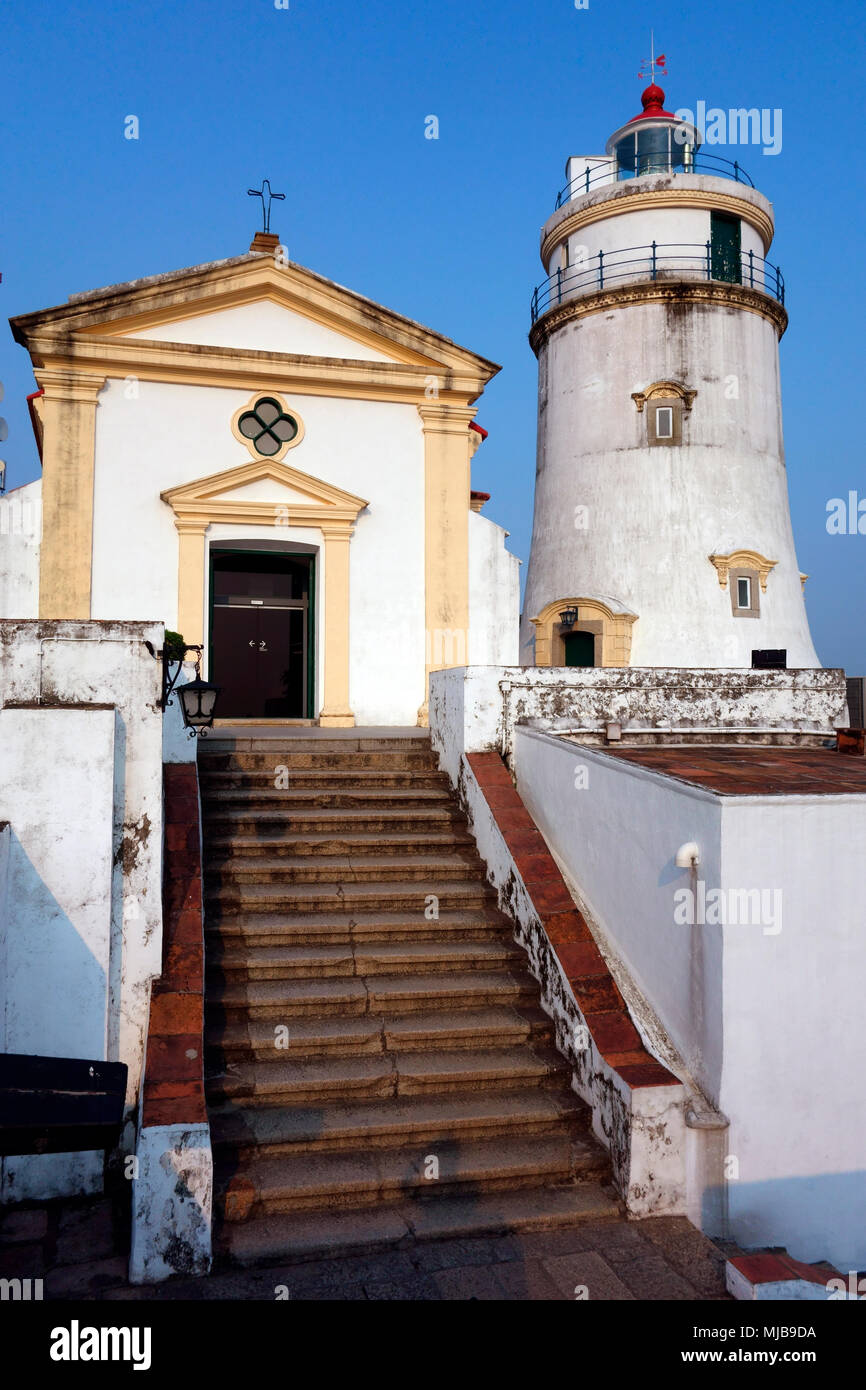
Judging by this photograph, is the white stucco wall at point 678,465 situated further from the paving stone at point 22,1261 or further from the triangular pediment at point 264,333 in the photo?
the paving stone at point 22,1261

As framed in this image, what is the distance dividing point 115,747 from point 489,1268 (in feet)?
11.5

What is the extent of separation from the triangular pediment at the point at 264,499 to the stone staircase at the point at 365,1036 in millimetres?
3672

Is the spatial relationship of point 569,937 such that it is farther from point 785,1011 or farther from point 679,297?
point 679,297

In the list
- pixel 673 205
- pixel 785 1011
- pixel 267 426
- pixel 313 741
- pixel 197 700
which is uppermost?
pixel 673 205

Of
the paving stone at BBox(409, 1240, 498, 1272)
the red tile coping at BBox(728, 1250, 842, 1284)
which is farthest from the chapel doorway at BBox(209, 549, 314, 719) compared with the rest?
the red tile coping at BBox(728, 1250, 842, 1284)

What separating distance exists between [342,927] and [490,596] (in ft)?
20.3

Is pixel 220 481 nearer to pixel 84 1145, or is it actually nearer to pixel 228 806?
pixel 228 806

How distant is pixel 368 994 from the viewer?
5.93m

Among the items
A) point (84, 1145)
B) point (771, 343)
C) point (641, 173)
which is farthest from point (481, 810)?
point (641, 173)

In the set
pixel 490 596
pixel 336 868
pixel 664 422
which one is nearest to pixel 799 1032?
pixel 336 868

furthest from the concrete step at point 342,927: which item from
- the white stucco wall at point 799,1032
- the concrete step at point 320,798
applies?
the white stucco wall at point 799,1032

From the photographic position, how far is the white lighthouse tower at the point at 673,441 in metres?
18.6

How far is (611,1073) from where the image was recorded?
507cm

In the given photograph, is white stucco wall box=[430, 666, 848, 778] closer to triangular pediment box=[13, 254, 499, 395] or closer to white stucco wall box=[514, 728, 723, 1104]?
white stucco wall box=[514, 728, 723, 1104]
